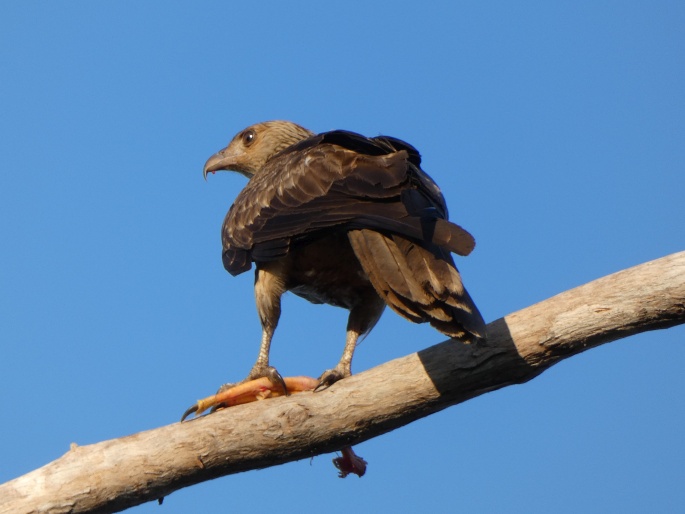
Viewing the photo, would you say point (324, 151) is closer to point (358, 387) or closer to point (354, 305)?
point (354, 305)

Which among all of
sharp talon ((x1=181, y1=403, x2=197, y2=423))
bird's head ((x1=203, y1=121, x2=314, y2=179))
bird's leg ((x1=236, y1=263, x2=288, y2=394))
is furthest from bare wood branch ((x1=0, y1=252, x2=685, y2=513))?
bird's head ((x1=203, y1=121, x2=314, y2=179))

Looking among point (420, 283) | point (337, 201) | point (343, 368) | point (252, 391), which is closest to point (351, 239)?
point (337, 201)

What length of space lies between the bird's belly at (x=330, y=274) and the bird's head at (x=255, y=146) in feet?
5.73

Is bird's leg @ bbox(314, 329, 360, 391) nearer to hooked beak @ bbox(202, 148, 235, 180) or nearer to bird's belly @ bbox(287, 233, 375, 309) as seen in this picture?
bird's belly @ bbox(287, 233, 375, 309)

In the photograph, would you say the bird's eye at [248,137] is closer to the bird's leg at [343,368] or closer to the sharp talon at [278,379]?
the bird's leg at [343,368]

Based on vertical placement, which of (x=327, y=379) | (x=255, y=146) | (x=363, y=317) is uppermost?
(x=255, y=146)

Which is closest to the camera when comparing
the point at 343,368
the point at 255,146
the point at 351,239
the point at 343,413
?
the point at 343,413

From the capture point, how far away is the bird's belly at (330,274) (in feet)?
19.5

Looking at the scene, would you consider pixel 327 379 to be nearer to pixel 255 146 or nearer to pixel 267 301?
pixel 267 301

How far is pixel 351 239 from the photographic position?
17.4 feet

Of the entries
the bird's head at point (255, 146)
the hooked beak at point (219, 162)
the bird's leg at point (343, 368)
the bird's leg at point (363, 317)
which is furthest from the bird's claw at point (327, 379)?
the hooked beak at point (219, 162)

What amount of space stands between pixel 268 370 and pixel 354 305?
2.63 ft

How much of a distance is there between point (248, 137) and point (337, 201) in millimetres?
2804

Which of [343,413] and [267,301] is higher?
[267,301]
